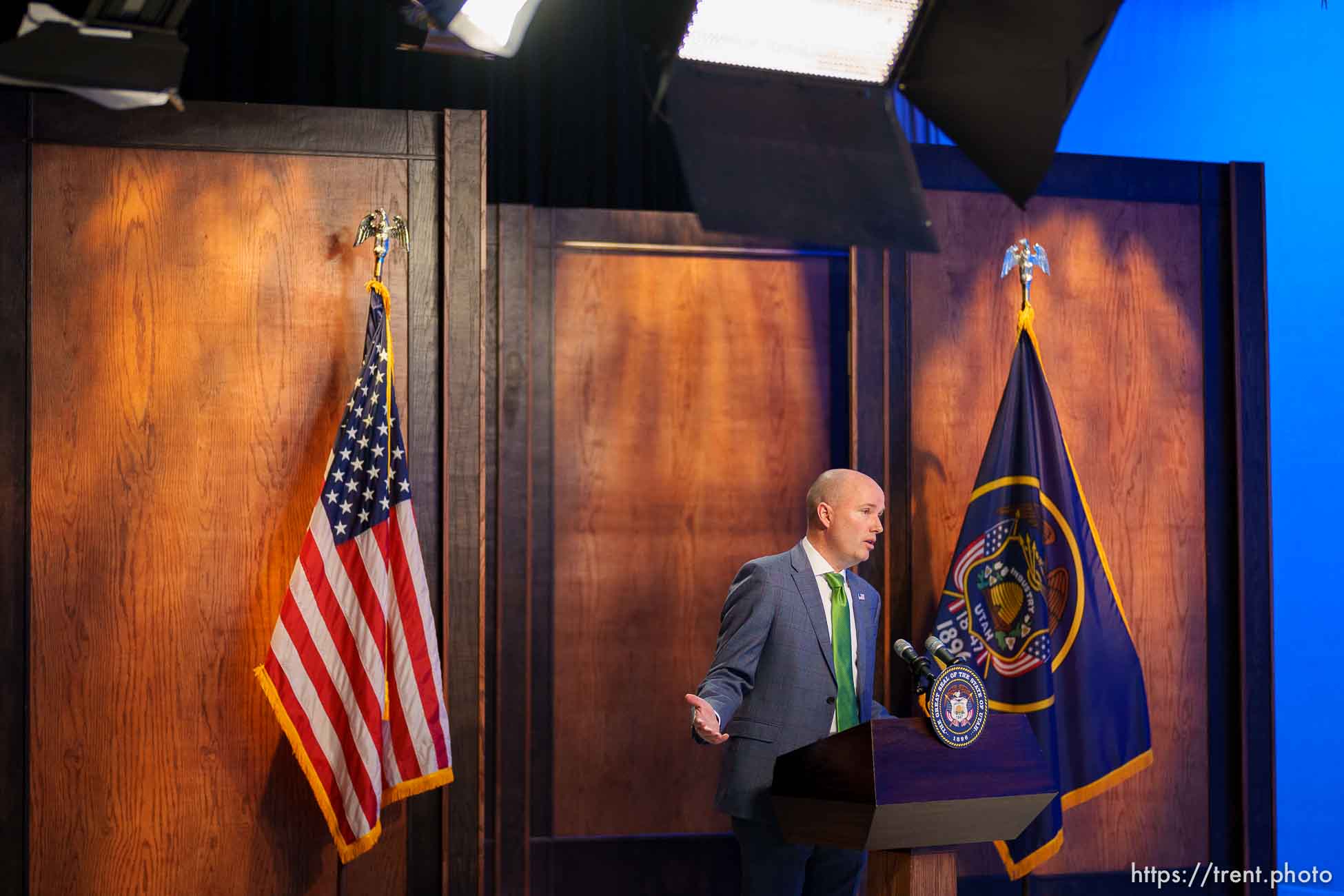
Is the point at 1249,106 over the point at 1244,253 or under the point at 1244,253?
over

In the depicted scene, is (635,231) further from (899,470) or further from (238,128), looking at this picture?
(238,128)

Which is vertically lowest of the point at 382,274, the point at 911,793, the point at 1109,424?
the point at 911,793

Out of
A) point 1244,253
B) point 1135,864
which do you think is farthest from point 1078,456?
point 1135,864

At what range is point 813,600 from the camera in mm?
3389

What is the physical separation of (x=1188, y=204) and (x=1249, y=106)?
4.05 feet

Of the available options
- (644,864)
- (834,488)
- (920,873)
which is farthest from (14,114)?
(920,873)

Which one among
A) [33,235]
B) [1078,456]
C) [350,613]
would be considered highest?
[33,235]

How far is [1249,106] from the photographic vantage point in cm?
545

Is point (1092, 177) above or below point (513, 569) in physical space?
above

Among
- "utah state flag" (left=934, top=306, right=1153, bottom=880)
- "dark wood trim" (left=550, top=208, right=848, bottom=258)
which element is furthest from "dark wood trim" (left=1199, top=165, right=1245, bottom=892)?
"dark wood trim" (left=550, top=208, right=848, bottom=258)

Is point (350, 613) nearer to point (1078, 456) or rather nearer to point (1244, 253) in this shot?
point (1078, 456)

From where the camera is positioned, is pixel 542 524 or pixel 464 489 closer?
pixel 464 489

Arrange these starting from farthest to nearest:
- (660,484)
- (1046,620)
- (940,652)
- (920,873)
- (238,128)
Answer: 1. (660,484)
2. (1046,620)
3. (238,128)
4. (940,652)
5. (920,873)

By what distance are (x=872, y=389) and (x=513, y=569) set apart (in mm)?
1375
